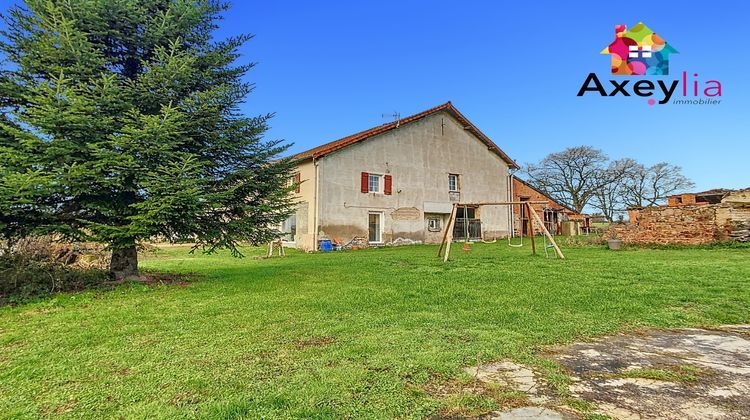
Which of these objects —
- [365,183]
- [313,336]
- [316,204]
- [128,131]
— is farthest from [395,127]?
[313,336]

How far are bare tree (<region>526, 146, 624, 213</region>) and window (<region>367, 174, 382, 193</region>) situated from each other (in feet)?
83.0

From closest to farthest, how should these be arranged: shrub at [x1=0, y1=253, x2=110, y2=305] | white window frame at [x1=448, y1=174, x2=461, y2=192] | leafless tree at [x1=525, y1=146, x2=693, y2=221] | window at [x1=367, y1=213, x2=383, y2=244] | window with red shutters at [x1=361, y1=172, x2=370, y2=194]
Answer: shrub at [x1=0, y1=253, x2=110, y2=305] → window with red shutters at [x1=361, y1=172, x2=370, y2=194] → window at [x1=367, y1=213, x2=383, y2=244] → white window frame at [x1=448, y1=174, x2=461, y2=192] → leafless tree at [x1=525, y1=146, x2=693, y2=221]

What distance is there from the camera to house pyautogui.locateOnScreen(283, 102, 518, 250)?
707 inches

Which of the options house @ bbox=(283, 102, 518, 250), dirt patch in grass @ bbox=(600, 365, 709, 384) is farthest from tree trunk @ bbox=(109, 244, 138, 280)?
house @ bbox=(283, 102, 518, 250)

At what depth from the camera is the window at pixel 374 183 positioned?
19.5m

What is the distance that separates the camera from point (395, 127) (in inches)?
797

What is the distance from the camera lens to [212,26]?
7.95 m

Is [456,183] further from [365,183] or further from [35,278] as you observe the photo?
[35,278]

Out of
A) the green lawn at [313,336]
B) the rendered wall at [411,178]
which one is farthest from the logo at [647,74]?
the rendered wall at [411,178]

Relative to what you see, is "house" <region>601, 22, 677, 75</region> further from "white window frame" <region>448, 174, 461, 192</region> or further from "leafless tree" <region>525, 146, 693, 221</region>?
"leafless tree" <region>525, 146, 693, 221</region>

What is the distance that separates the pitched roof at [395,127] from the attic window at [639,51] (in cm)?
1028

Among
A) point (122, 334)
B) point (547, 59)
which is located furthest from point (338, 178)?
point (122, 334)

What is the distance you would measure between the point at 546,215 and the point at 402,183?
1394 cm

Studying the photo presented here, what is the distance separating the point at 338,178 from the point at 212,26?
35.1 ft
